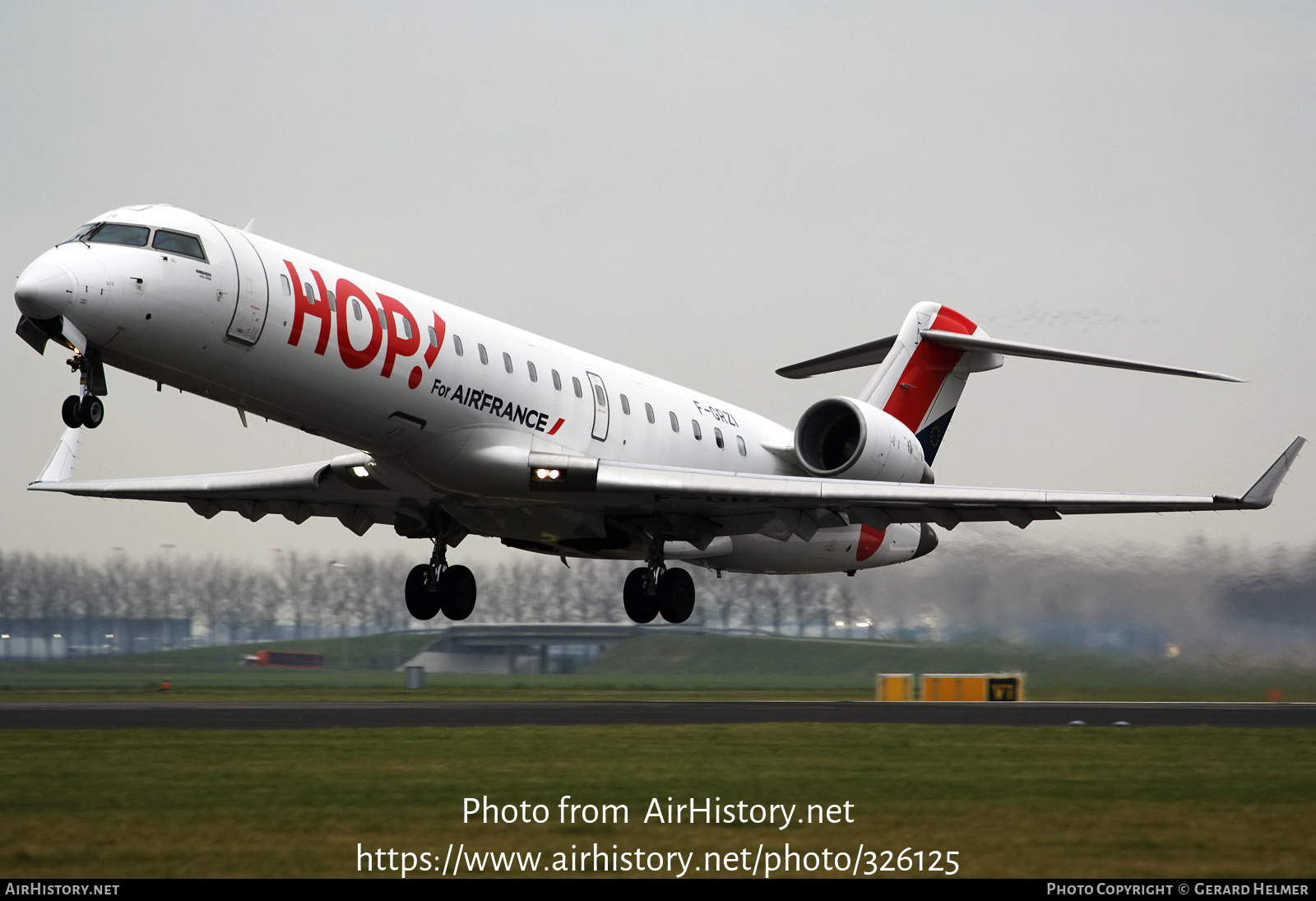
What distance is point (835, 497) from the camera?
68.8ft

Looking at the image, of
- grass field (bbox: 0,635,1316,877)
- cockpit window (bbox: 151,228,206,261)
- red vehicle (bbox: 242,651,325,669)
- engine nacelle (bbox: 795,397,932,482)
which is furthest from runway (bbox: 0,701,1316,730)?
red vehicle (bbox: 242,651,325,669)

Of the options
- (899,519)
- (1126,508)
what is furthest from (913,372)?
(1126,508)

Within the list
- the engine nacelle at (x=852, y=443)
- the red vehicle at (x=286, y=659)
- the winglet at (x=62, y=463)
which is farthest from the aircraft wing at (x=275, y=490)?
the red vehicle at (x=286, y=659)

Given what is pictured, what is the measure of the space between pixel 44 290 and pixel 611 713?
11075 mm

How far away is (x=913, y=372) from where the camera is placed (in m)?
27.2

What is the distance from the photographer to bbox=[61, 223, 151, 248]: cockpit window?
16141mm

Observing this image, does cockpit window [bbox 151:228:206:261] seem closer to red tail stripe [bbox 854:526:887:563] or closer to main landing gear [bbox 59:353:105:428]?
main landing gear [bbox 59:353:105:428]

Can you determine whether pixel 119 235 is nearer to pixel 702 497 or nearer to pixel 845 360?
pixel 702 497

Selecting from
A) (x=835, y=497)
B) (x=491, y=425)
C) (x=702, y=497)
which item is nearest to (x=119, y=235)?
(x=491, y=425)

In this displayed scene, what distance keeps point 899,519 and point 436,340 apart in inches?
299

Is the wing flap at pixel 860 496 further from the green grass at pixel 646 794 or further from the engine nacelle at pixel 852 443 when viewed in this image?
the green grass at pixel 646 794

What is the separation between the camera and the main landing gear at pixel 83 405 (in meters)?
15.5

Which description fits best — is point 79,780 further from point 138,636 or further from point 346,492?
point 138,636

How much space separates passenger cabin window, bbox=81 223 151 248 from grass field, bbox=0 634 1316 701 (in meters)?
14.3
